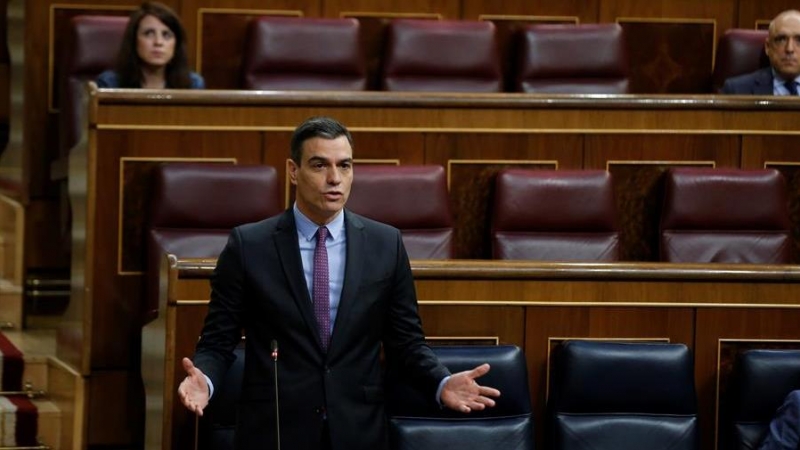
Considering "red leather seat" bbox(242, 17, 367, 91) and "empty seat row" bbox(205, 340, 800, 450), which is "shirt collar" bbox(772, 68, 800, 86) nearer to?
"red leather seat" bbox(242, 17, 367, 91)

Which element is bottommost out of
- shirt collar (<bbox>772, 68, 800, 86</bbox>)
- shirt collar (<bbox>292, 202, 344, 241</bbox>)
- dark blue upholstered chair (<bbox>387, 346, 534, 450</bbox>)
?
dark blue upholstered chair (<bbox>387, 346, 534, 450</bbox>)

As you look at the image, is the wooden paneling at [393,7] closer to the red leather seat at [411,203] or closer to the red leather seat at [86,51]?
the red leather seat at [86,51]

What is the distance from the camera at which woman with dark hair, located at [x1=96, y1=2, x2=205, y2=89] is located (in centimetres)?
169

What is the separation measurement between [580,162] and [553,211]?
99 mm

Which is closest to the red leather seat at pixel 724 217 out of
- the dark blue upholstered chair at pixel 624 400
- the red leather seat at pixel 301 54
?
A: the dark blue upholstered chair at pixel 624 400

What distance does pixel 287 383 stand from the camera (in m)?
1.05

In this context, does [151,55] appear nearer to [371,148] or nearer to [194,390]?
[371,148]

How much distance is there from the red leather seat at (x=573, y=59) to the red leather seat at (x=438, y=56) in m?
0.05

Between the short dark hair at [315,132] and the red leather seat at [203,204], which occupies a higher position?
the short dark hair at [315,132]

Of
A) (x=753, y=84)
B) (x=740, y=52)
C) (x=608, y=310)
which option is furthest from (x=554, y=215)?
(x=740, y=52)

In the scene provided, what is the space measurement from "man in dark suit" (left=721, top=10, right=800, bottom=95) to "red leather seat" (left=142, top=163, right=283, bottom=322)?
2.08 ft

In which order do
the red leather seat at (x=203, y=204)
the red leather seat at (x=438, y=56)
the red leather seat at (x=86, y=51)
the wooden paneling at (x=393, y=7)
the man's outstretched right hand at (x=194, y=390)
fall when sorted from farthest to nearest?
the wooden paneling at (x=393, y=7)
the red leather seat at (x=438, y=56)
the red leather seat at (x=86, y=51)
the red leather seat at (x=203, y=204)
the man's outstretched right hand at (x=194, y=390)

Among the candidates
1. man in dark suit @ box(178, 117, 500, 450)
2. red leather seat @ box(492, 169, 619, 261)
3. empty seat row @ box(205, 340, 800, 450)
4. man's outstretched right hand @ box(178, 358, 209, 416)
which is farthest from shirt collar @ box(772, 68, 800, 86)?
man's outstretched right hand @ box(178, 358, 209, 416)

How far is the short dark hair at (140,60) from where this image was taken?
169 centimetres
